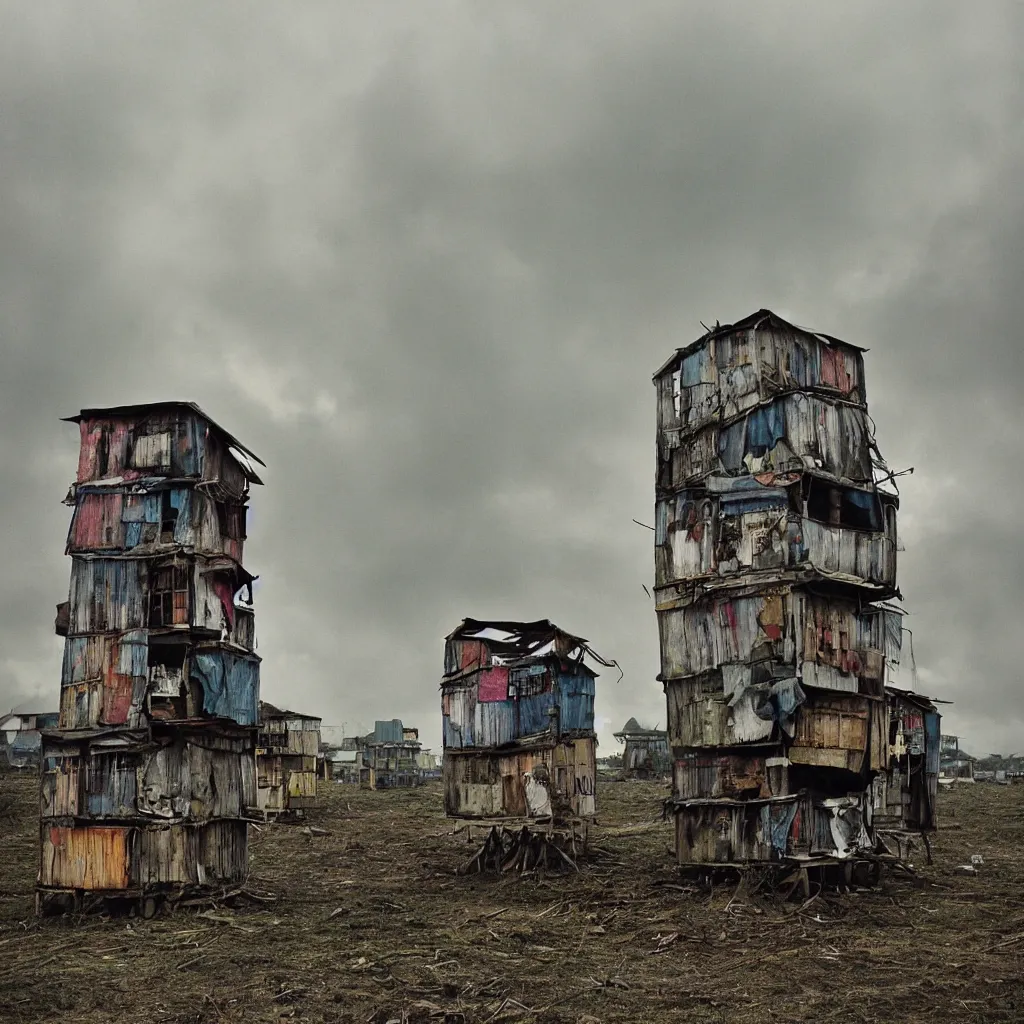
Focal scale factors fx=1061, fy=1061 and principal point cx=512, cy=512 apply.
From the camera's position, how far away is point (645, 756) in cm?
8094

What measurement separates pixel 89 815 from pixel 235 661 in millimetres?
5299

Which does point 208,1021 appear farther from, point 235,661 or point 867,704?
point 867,704

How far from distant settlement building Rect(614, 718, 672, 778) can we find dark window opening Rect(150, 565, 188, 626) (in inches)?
2273

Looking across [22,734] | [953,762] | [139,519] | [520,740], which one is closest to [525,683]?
[520,740]

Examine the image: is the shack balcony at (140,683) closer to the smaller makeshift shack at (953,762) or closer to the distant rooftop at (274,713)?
the distant rooftop at (274,713)

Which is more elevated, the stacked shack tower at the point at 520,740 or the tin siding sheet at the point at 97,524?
the tin siding sheet at the point at 97,524

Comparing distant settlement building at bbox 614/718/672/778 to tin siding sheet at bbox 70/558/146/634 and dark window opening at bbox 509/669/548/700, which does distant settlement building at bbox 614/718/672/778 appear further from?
tin siding sheet at bbox 70/558/146/634

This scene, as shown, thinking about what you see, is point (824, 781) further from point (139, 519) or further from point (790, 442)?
point (139, 519)

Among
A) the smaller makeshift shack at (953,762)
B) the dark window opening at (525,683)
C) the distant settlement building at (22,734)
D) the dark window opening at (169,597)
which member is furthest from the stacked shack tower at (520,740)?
the smaller makeshift shack at (953,762)

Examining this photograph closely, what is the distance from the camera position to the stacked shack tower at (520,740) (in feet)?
117

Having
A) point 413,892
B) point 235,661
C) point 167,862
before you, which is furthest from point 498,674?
point 167,862

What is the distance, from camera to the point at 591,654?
38.0 m

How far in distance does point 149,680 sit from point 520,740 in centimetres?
1369

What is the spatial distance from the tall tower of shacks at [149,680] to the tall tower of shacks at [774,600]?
12852 millimetres
